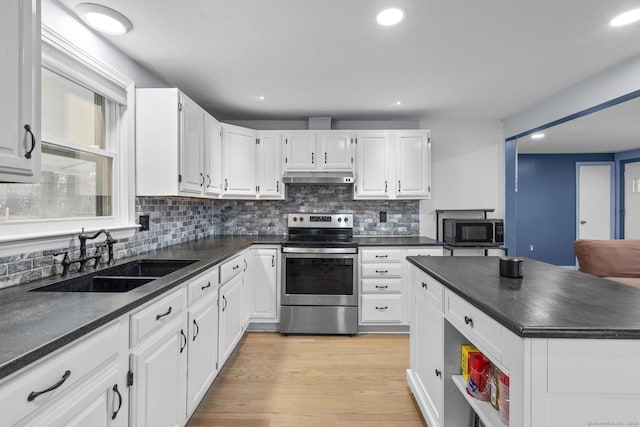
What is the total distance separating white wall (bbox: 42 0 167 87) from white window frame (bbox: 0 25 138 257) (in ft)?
0.20

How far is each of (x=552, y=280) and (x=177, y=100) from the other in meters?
2.58

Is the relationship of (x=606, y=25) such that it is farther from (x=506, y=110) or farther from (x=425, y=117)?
(x=425, y=117)

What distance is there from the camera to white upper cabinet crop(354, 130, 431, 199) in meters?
3.51

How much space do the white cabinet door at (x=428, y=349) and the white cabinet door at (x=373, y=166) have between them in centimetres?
168

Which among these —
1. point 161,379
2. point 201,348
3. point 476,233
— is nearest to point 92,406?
point 161,379

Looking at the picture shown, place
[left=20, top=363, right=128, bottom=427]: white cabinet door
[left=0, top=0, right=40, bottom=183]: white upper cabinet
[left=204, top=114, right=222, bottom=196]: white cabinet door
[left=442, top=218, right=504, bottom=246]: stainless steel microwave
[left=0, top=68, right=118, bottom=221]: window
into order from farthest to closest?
[left=442, top=218, right=504, bottom=246]: stainless steel microwave, [left=204, top=114, right=222, bottom=196]: white cabinet door, [left=0, top=68, right=118, bottom=221]: window, [left=0, top=0, right=40, bottom=183]: white upper cabinet, [left=20, top=363, right=128, bottom=427]: white cabinet door

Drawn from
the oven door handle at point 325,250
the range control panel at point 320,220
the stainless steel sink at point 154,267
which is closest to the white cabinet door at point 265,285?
the oven door handle at point 325,250

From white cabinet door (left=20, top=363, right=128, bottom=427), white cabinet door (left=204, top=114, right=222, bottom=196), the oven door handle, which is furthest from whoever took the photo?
the oven door handle

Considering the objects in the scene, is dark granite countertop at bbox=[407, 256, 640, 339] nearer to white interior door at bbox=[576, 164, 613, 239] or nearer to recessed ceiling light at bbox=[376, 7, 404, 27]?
recessed ceiling light at bbox=[376, 7, 404, 27]

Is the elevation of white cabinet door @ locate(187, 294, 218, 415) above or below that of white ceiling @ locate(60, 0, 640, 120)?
below

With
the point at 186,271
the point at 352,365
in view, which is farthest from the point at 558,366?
the point at 352,365

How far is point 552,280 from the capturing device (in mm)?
1429

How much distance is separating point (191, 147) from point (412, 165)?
2358mm

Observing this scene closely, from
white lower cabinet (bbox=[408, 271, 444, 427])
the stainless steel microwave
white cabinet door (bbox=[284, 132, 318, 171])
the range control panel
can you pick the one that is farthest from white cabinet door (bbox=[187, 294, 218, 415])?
the stainless steel microwave
